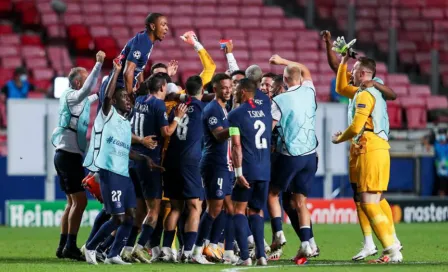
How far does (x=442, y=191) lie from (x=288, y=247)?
8.56 metres

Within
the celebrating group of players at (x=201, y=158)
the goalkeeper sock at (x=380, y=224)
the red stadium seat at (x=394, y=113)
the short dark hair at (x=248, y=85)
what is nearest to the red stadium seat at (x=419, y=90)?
the red stadium seat at (x=394, y=113)

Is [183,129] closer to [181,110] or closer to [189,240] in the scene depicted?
[181,110]

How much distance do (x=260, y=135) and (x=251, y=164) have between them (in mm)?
335

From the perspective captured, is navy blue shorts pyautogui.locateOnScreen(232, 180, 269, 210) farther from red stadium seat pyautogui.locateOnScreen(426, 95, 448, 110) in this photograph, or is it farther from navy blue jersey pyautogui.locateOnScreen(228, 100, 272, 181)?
red stadium seat pyautogui.locateOnScreen(426, 95, 448, 110)

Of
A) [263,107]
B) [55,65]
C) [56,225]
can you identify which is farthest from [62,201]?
[263,107]

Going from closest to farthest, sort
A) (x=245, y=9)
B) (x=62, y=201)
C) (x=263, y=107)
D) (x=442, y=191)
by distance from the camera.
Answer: (x=263, y=107), (x=62, y=201), (x=442, y=191), (x=245, y=9)

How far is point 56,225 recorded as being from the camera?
70.4 feet

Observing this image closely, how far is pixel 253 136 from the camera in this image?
1280 cm

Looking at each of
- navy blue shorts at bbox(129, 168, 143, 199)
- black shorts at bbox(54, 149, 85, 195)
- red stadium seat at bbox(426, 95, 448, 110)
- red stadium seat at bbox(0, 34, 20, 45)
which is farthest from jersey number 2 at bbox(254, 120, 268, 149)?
red stadium seat at bbox(426, 95, 448, 110)

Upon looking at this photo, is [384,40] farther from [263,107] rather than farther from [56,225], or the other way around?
[263,107]

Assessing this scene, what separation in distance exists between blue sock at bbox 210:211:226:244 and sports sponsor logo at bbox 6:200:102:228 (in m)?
7.58

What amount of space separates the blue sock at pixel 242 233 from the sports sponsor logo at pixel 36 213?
9.00 meters

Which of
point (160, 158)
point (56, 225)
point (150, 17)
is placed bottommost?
point (56, 225)

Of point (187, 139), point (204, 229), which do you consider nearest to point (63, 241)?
point (204, 229)
